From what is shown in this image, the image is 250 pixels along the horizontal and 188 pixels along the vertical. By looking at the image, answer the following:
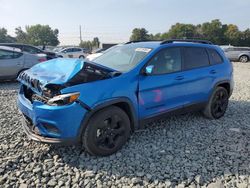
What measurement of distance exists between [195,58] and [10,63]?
269 inches

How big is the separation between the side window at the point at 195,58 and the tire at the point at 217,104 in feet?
2.38

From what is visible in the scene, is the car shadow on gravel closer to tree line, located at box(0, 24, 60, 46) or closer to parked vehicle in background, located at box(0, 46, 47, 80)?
parked vehicle in background, located at box(0, 46, 47, 80)

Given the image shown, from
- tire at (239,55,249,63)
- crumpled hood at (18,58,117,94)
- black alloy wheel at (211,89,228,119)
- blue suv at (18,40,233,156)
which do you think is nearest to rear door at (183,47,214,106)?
blue suv at (18,40,233,156)

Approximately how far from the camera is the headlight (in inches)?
116

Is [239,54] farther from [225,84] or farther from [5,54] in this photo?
[5,54]

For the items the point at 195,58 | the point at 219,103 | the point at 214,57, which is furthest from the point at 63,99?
the point at 219,103

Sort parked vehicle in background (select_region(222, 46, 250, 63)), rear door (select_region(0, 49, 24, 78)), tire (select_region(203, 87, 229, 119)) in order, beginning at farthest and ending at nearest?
1. parked vehicle in background (select_region(222, 46, 250, 63))
2. rear door (select_region(0, 49, 24, 78))
3. tire (select_region(203, 87, 229, 119))

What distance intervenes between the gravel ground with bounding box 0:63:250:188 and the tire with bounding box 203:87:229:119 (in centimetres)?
52

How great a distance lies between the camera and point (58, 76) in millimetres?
3156

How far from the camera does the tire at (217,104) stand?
200 inches

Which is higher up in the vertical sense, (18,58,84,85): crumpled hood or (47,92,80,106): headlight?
(18,58,84,85): crumpled hood

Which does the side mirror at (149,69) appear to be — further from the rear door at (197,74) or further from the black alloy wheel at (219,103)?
the black alloy wheel at (219,103)

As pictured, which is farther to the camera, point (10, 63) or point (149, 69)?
Answer: point (10, 63)

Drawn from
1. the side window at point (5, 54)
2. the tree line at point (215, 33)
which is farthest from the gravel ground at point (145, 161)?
the tree line at point (215, 33)
